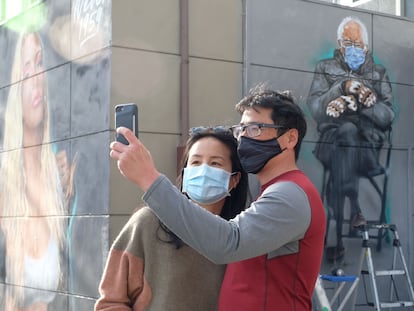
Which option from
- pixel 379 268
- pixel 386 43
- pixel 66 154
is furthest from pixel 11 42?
pixel 379 268

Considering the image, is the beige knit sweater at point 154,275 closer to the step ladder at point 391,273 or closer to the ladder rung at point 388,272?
the step ladder at point 391,273

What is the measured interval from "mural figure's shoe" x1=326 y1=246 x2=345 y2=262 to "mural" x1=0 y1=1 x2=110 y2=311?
2.23 m

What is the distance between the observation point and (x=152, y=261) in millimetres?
2775

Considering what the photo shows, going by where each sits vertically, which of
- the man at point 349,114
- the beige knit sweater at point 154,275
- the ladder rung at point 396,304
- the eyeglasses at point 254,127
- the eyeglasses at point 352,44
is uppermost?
the eyeglasses at point 352,44

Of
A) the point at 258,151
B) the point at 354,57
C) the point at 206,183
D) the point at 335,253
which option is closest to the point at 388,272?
the point at 335,253

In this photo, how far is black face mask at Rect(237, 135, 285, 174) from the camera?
2.56 meters

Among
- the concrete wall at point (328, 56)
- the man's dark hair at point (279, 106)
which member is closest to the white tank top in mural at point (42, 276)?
the concrete wall at point (328, 56)

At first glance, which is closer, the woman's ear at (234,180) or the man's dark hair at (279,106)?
the man's dark hair at (279,106)

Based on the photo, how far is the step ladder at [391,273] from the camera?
6793 mm

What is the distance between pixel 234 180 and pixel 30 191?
4.67 metres

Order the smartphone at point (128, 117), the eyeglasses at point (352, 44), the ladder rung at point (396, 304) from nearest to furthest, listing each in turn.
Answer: the smartphone at point (128, 117)
the ladder rung at point (396, 304)
the eyeglasses at point (352, 44)

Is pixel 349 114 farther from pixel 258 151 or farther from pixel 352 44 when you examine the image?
pixel 258 151

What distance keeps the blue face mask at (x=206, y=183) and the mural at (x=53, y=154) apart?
3.05 metres

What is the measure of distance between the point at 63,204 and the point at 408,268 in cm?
360
